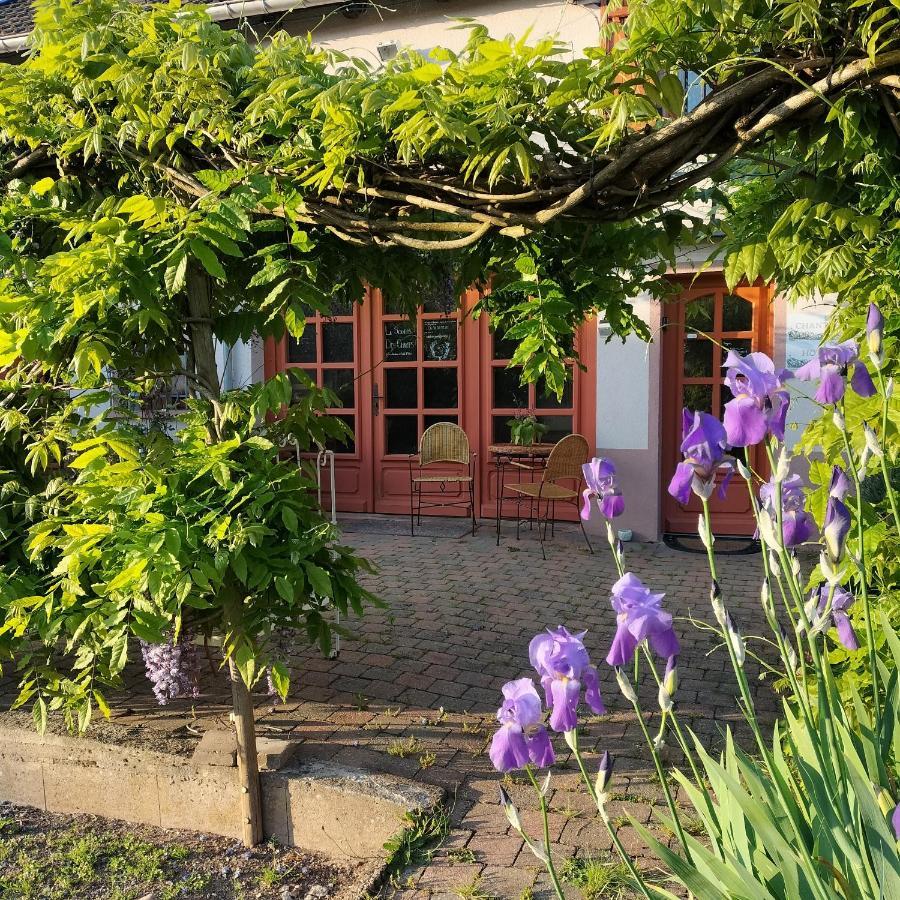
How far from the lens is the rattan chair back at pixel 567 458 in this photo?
7227 mm

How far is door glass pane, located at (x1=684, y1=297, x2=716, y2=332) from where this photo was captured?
25.6 ft

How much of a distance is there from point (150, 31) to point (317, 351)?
665cm

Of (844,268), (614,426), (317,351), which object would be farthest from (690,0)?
(317,351)

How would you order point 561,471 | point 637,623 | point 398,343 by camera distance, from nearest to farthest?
1. point 637,623
2. point 561,471
3. point 398,343

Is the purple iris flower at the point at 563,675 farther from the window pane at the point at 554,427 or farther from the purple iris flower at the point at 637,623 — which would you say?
the window pane at the point at 554,427

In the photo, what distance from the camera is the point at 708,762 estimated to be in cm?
172

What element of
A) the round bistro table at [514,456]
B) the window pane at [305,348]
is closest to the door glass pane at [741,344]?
the round bistro table at [514,456]

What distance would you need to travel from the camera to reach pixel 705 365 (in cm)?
788

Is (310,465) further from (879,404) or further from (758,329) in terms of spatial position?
(758,329)

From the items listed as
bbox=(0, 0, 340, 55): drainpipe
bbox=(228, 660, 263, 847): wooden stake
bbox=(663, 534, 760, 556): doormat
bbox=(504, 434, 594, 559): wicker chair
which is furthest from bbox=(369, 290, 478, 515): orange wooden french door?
bbox=(228, 660, 263, 847): wooden stake

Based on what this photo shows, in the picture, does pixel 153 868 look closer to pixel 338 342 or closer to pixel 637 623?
pixel 637 623

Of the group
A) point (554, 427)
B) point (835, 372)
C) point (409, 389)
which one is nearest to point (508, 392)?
point (554, 427)

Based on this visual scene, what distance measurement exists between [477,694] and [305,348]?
19.4 ft

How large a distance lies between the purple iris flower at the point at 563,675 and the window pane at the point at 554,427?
688 cm
